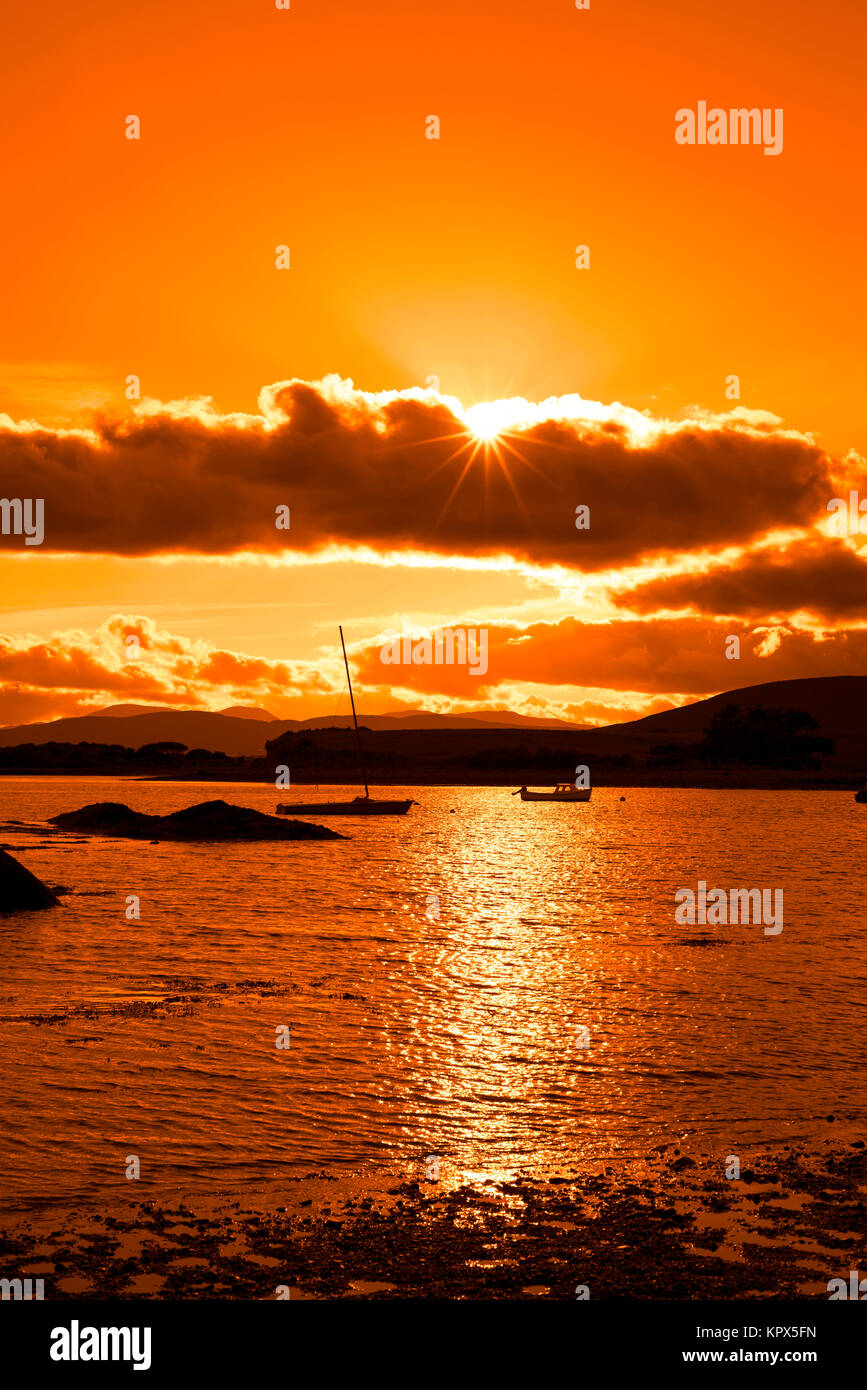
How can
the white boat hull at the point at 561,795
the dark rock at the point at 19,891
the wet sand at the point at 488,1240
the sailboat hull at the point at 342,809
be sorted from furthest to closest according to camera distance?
the white boat hull at the point at 561,795
the sailboat hull at the point at 342,809
the dark rock at the point at 19,891
the wet sand at the point at 488,1240

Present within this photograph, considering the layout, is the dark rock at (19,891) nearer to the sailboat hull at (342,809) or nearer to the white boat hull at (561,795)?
the sailboat hull at (342,809)

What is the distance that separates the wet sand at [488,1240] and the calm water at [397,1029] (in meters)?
1.08

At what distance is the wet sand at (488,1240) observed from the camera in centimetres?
1112

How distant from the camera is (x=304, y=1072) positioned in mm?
19891

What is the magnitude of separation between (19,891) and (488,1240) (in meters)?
32.5

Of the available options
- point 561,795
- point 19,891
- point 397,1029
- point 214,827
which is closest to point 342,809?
point 214,827

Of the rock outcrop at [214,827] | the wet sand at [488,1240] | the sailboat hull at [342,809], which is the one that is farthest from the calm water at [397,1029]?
the sailboat hull at [342,809]

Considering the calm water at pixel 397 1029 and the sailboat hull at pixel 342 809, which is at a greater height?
the sailboat hull at pixel 342 809

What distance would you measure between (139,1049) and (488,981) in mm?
10667

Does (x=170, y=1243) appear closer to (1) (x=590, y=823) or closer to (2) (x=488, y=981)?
(2) (x=488, y=981)

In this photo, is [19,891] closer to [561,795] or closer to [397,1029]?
[397,1029]

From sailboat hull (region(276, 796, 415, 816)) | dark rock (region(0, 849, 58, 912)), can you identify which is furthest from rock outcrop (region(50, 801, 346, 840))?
dark rock (region(0, 849, 58, 912))

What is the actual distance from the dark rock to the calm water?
85cm

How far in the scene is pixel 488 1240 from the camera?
12.3 m
